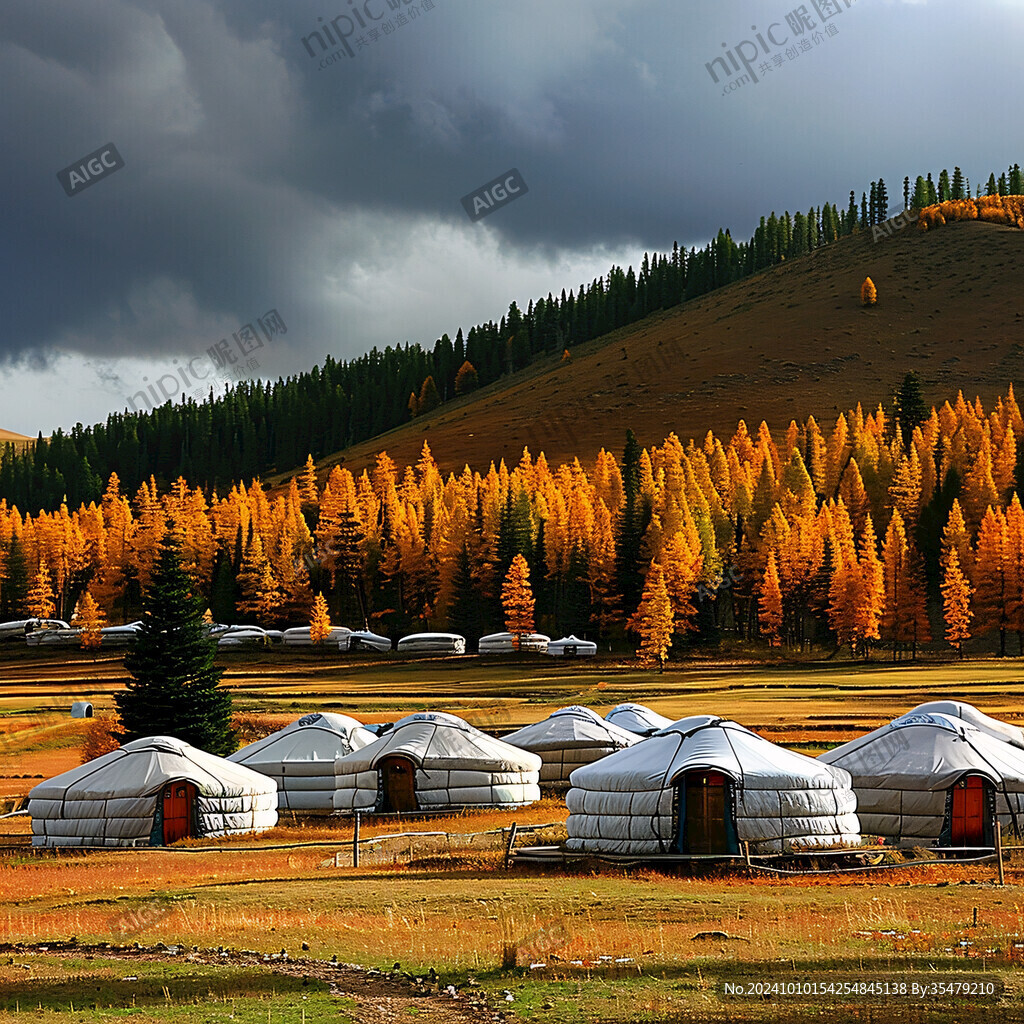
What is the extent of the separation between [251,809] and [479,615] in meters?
68.8

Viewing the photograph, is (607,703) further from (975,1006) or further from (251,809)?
(975,1006)

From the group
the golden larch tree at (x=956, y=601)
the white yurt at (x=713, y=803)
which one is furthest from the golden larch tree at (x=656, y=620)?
the white yurt at (x=713, y=803)

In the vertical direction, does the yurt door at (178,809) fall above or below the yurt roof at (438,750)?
below

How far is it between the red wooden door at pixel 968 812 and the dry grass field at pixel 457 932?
3.63 m

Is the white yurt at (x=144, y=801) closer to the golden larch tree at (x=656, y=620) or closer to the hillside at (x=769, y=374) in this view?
the golden larch tree at (x=656, y=620)

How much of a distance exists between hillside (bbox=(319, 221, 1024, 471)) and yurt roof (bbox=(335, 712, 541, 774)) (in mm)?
116706

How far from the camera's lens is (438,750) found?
36156mm

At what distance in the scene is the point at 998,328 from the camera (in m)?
175

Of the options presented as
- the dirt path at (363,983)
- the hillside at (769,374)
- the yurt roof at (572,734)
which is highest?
the hillside at (769,374)

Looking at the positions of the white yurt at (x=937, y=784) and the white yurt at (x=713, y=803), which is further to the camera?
the white yurt at (x=937, y=784)

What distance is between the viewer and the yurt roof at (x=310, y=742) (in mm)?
38500

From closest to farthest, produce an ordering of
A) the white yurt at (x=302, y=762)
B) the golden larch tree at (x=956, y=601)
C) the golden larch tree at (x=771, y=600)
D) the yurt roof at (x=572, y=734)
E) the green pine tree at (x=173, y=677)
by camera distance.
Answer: the white yurt at (x=302, y=762)
the yurt roof at (x=572, y=734)
the green pine tree at (x=173, y=677)
the golden larch tree at (x=956, y=601)
the golden larch tree at (x=771, y=600)

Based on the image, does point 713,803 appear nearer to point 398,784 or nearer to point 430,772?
point 430,772

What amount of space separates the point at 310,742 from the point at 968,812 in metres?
20.4
